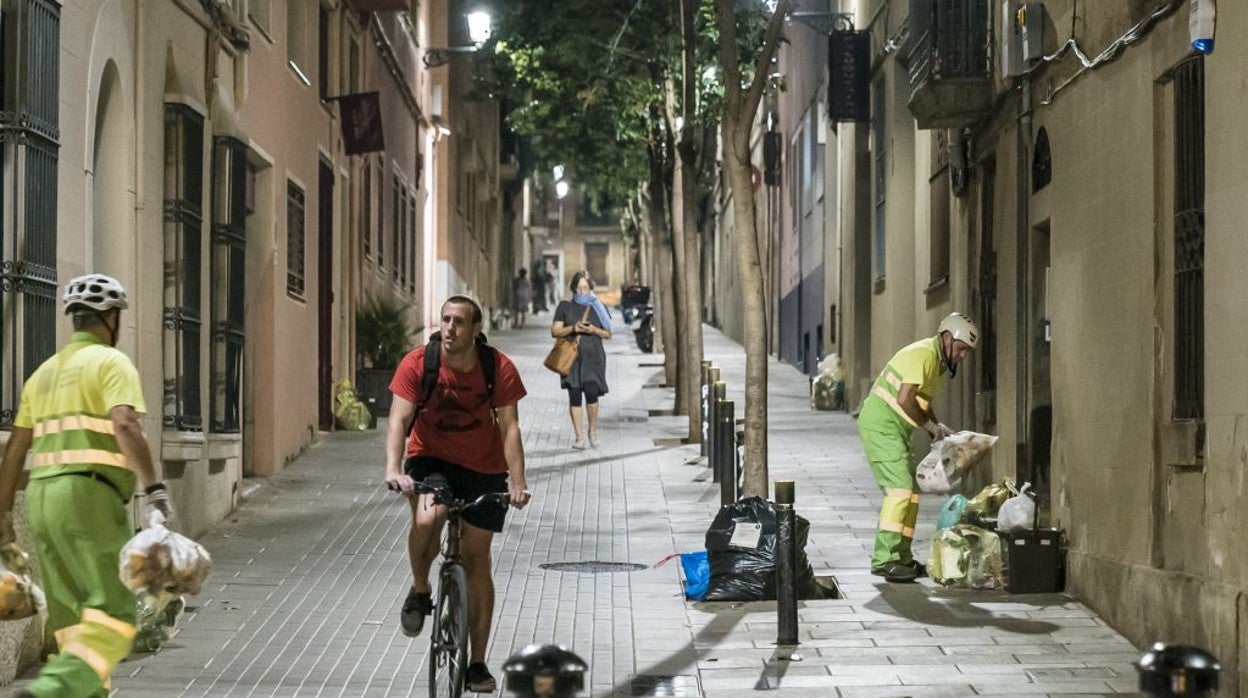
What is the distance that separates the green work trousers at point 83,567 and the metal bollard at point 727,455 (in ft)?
25.2

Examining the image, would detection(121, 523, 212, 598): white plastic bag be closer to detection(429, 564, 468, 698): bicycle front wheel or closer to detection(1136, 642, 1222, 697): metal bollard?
detection(429, 564, 468, 698): bicycle front wheel

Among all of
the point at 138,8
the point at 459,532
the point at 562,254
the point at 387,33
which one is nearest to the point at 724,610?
the point at 459,532

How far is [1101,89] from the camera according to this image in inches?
440

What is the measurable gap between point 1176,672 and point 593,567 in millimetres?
8861

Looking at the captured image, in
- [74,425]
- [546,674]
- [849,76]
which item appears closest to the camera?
[546,674]

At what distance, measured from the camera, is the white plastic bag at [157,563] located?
6.68m

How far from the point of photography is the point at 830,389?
26188 mm

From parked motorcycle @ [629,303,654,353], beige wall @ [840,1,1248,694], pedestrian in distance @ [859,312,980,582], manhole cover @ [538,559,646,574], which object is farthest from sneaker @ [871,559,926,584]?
parked motorcycle @ [629,303,654,353]

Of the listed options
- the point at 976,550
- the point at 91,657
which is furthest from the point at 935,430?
the point at 91,657

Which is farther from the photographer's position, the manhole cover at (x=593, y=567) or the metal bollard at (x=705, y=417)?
the metal bollard at (x=705, y=417)

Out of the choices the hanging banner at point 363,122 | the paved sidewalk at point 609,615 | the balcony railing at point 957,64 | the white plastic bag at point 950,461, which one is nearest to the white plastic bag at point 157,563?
the paved sidewalk at point 609,615

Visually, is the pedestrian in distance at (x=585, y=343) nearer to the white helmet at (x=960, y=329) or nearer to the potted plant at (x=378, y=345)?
the potted plant at (x=378, y=345)

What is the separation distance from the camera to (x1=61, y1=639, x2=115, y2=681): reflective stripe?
6715mm

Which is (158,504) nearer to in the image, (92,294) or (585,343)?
(92,294)
